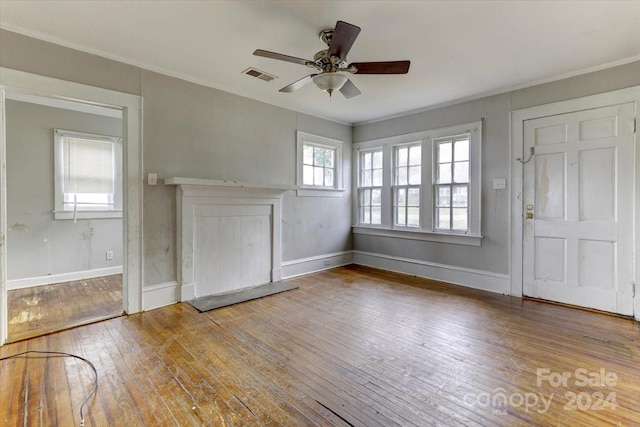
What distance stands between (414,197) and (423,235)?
0.65 meters

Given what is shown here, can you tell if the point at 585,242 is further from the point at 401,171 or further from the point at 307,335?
the point at 307,335

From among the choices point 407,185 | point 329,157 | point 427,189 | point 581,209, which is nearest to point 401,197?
point 407,185

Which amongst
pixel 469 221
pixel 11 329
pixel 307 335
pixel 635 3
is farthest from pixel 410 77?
pixel 11 329

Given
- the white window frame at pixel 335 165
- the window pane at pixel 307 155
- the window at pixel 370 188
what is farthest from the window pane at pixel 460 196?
the window pane at pixel 307 155

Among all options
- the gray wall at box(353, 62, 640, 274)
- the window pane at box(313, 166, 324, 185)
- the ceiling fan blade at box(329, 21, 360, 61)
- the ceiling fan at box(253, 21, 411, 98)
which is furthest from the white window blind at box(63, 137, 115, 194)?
the gray wall at box(353, 62, 640, 274)

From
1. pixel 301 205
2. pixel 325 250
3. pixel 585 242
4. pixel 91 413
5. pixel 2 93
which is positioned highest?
pixel 2 93

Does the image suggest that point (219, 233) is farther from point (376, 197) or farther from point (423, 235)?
point (423, 235)

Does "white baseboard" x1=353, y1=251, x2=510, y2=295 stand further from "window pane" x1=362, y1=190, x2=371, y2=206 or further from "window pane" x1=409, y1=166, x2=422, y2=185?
"window pane" x1=409, y1=166, x2=422, y2=185

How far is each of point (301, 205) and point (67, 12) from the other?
340 cm

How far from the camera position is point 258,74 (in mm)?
3449

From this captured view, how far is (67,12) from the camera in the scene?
7.68ft

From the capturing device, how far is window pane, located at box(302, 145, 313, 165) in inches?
197

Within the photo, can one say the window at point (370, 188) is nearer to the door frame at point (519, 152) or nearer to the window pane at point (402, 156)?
the window pane at point (402, 156)

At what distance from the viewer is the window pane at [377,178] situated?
5.40m
